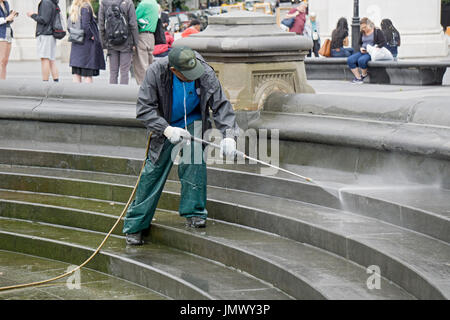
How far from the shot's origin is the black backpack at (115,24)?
35.2ft

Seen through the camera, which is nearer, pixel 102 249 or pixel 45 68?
pixel 102 249

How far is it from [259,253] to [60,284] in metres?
1.64

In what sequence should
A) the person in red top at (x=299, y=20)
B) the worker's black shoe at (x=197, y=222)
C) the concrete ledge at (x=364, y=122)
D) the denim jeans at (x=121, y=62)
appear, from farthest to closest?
the person in red top at (x=299, y=20) < the denim jeans at (x=121, y=62) < the worker's black shoe at (x=197, y=222) < the concrete ledge at (x=364, y=122)

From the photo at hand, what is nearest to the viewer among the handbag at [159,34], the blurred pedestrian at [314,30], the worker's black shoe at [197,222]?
the worker's black shoe at [197,222]

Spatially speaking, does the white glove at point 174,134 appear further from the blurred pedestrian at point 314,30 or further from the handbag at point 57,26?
the blurred pedestrian at point 314,30

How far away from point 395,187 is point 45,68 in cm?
702

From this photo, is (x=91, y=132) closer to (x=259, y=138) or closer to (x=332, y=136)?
(x=259, y=138)

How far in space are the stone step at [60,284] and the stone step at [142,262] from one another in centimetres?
6

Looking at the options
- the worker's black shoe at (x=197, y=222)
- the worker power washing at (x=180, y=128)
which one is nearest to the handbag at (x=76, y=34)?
the worker power washing at (x=180, y=128)

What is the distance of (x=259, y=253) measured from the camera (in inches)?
235

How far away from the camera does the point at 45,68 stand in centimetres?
1220

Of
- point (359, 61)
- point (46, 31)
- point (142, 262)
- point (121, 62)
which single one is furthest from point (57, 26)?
point (142, 262)

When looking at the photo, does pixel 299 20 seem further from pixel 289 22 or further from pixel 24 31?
pixel 24 31

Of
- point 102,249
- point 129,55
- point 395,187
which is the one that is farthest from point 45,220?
point 129,55
